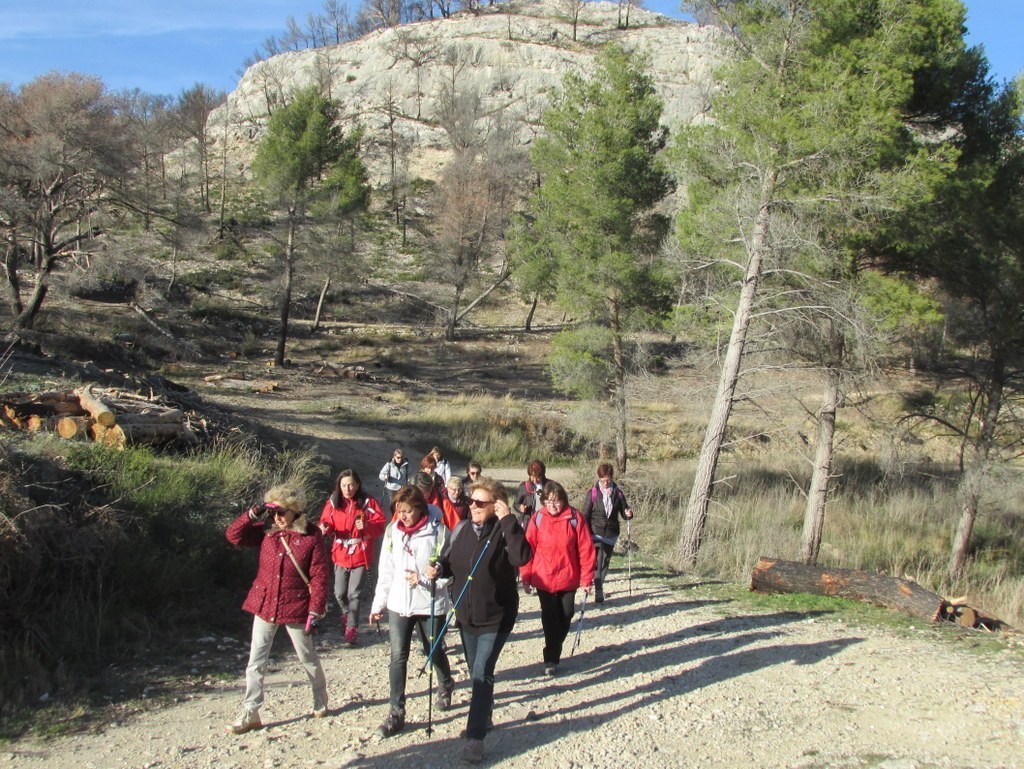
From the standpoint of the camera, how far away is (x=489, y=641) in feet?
16.9

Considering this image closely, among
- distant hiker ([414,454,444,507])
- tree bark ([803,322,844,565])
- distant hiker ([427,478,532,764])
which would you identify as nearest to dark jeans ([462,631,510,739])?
distant hiker ([427,478,532,764])

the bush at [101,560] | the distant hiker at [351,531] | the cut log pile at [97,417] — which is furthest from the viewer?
the cut log pile at [97,417]

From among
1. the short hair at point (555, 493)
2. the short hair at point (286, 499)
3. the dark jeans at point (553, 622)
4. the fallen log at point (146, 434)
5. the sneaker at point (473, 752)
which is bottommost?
the sneaker at point (473, 752)

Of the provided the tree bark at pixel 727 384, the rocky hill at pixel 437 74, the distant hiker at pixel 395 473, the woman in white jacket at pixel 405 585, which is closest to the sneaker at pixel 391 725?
the woman in white jacket at pixel 405 585

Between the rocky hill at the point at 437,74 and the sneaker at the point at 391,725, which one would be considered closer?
the sneaker at the point at 391,725

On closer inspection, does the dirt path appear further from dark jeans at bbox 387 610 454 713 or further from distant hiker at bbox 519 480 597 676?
distant hiker at bbox 519 480 597 676

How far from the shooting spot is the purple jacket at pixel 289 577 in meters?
5.16

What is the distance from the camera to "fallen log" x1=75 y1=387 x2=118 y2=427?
953 centimetres

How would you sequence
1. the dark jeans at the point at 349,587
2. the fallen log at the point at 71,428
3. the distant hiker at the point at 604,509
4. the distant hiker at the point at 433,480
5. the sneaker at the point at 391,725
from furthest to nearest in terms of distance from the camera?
the fallen log at the point at 71,428 → the distant hiker at the point at 604,509 → the distant hiker at the point at 433,480 → the dark jeans at the point at 349,587 → the sneaker at the point at 391,725

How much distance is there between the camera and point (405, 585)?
5344mm

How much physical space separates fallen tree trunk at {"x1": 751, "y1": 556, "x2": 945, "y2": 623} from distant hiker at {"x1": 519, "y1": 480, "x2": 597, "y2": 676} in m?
4.38

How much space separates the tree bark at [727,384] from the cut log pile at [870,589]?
1.76 meters

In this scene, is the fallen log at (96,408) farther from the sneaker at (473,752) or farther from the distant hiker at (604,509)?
the sneaker at (473,752)

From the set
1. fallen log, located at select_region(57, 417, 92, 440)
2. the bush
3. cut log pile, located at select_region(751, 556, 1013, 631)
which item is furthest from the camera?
fallen log, located at select_region(57, 417, 92, 440)
